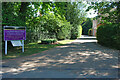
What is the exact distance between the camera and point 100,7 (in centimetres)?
1185

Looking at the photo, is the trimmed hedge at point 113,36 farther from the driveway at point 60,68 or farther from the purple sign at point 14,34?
the purple sign at point 14,34

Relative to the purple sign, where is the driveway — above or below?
below

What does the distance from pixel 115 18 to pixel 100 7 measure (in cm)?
176

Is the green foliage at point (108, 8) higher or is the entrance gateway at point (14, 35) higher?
the green foliage at point (108, 8)

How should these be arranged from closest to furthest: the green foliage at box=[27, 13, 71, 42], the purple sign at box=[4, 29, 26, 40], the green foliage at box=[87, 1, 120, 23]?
the purple sign at box=[4, 29, 26, 40] < the green foliage at box=[87, 1, 120, 23] < the green foliage at box=[27, 13, 71, 42]

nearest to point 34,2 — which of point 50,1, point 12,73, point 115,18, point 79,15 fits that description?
point 50,1

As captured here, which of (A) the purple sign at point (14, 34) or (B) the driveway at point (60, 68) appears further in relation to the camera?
(A) the purple sign at point (14, 34)

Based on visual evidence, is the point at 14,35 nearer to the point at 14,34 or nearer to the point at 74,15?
the point at 14,34

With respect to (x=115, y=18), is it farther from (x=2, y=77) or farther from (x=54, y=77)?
(x=2, y=77)

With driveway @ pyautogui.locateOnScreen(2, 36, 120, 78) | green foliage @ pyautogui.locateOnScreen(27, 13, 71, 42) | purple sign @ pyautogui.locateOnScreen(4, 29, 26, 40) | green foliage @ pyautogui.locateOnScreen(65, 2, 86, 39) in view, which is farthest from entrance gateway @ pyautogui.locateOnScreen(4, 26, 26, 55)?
green foliage @ pyautogui.locateOnScreen(65, 2, 86, 39)

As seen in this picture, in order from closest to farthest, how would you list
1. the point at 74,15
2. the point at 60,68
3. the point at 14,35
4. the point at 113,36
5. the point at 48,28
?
the point at 60,68 → the point at 14,35 → the point at 113,36 → the point at 48,28 → the point at 74,15

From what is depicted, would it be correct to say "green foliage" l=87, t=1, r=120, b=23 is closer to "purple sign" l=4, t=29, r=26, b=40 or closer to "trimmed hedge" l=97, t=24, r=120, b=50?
"trimmed hedge" l=97, t=24, r=120, b=50

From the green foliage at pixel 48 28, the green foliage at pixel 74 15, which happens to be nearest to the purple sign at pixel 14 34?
the green foliage at pixel 48 28

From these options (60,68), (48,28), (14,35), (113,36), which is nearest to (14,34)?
(14,35)
